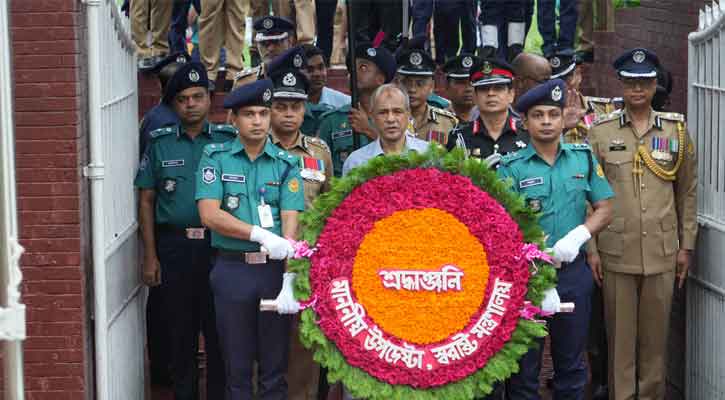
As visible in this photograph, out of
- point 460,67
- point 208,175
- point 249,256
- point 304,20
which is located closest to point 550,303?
point 249,256

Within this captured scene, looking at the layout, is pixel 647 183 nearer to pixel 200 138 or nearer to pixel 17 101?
pixel 200 138

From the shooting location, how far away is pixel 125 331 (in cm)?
766

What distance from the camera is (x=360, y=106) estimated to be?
28.0 ft

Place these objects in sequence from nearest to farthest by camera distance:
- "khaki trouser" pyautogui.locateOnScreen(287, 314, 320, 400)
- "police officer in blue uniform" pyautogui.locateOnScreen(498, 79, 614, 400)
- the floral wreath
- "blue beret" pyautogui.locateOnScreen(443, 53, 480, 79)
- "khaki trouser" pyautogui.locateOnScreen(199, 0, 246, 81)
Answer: the floral wreath → "police officer in blue uniform" pyautogui.locateOnScreen(498, 79, 614, 400) → "khaki trouser" pyautogui.locateOnScreen(287, 314, 320, 400) → "blue beret" pyautogui.locateOnScreen(443, 53, 480, 79) → "khaki trouser" pyautogui.locateOnScreen(199, 0, 246, 81)

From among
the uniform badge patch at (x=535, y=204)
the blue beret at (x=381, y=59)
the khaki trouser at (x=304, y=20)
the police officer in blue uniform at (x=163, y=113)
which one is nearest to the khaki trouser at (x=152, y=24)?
the khaki trouser at (x=304, y=20)

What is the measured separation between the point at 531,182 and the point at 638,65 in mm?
1183

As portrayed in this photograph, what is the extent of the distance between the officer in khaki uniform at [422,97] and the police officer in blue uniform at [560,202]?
148cm

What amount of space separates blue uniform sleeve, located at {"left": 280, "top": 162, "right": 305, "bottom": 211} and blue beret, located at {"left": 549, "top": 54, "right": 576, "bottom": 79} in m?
2.79

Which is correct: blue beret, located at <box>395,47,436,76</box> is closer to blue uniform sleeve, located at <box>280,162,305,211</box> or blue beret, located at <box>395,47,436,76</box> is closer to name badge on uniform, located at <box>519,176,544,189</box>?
name badge on uniform, located at <box>519,176,544,189</box>

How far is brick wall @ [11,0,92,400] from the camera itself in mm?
6605

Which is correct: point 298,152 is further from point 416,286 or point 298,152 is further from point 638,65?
point 638,65

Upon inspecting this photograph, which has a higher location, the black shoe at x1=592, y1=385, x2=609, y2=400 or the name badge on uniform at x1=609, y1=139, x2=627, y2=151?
the name badge on uniform at x1=609, y1=139, x2=627, y2=151

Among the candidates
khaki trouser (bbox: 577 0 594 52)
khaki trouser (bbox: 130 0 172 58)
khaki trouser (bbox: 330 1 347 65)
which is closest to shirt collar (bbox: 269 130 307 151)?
khaki trouser (bbox: 130 0 172 58)

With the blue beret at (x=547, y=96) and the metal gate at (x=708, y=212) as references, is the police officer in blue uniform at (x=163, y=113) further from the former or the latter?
the metal gate at (x=708, y=212)
